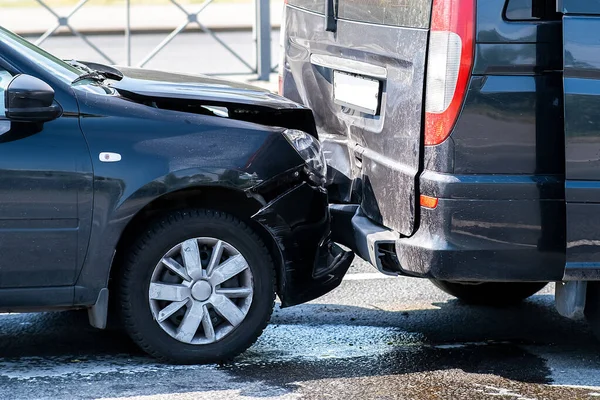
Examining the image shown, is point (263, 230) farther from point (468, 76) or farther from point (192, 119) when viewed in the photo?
point (468, 76)

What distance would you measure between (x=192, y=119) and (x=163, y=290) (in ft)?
2.43

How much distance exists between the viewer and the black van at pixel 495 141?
4.25 m

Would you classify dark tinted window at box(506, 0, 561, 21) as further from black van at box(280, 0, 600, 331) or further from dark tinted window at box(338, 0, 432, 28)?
dark tinted window at box(338, 0, 432, 28)

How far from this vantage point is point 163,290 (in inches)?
181

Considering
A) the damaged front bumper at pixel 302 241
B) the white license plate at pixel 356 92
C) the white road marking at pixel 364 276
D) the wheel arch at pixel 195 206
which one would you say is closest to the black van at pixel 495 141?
the white license plate at pixel 356 92

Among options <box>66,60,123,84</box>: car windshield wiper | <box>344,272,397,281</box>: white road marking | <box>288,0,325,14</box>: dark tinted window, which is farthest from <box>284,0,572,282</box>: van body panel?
<box>344,272,397,281</box>: white road marking

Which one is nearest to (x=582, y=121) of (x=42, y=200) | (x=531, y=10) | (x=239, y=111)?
(x=531, y=10)

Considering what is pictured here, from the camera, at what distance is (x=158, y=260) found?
459cm

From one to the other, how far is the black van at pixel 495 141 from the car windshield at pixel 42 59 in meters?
1.43

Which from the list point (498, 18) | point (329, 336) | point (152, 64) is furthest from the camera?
point (152, 64)

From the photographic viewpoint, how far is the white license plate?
4.86 m

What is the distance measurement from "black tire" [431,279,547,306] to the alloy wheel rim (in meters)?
1.59

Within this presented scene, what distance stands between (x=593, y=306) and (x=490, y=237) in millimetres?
733

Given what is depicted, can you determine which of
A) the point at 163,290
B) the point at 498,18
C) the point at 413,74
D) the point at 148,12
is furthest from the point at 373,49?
the point at 148,12
